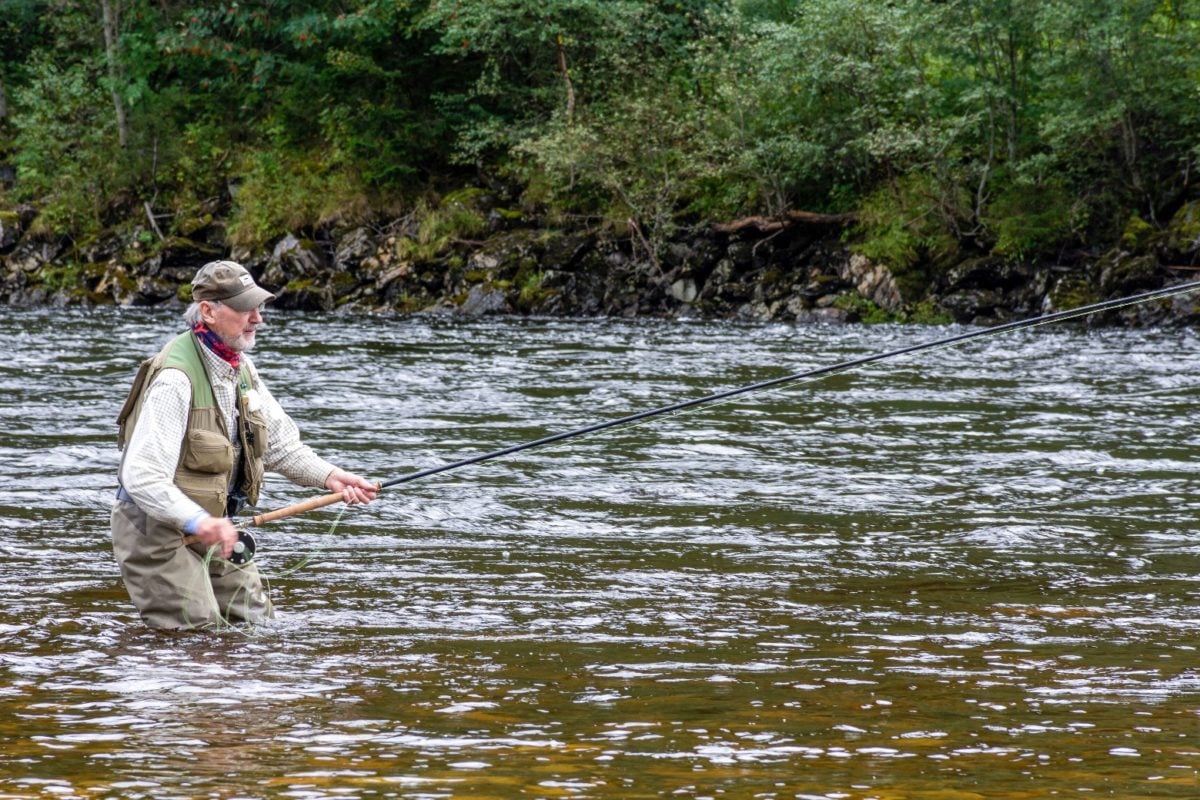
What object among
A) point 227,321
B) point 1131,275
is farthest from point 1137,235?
point 227,321

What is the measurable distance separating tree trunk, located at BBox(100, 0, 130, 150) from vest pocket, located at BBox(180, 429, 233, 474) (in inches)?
1201

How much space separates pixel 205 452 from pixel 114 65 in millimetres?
31547

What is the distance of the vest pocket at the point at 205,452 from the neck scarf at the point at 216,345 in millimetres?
253

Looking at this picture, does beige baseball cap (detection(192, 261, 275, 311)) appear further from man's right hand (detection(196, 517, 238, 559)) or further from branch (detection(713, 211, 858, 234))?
branch (detection(713, 211, 858, 234))

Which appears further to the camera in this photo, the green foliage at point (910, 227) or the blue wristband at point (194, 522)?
the green foliage at point (910, 227)

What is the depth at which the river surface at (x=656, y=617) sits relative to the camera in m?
3.65

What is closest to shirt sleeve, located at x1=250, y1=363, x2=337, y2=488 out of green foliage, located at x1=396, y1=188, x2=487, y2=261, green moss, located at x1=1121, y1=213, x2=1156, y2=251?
green moss, located at x1=1121, y1=213, x2=1156, y2=251

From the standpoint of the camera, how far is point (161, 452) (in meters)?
4.78

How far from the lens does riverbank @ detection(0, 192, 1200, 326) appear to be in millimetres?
23438

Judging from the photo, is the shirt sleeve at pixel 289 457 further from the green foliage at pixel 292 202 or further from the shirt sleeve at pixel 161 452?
the green foliage at pixel 292 202

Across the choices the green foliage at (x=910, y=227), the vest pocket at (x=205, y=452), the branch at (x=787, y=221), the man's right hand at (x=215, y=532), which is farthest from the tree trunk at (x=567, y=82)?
the man's right hand at (x=215, y=532)

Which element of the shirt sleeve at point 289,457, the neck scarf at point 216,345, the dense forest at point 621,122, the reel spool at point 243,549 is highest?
the dense forest at point 621,122

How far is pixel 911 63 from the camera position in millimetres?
25359

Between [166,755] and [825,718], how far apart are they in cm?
173
